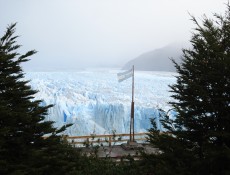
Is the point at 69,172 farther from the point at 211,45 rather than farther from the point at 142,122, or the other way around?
the point at 142,122

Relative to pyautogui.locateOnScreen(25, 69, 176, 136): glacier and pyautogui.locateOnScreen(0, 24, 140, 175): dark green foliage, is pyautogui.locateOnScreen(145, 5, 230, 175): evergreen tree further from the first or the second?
pyautogui.locateOnScreen(25, 69, 176, 136): glacier

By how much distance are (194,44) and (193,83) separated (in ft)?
4.19

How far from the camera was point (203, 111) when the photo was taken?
6.19 metres

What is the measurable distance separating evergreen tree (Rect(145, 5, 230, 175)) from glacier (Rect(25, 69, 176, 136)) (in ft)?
43.8

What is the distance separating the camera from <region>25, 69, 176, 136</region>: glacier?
75.8ft

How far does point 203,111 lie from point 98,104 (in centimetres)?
1869

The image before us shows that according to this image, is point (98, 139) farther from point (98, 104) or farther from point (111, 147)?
point (98, 104)

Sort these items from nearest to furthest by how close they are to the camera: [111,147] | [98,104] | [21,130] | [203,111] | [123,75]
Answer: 1. [203,111]
2. [21,130]
3. [111,147]
4. [123,75]
5. [98,104]

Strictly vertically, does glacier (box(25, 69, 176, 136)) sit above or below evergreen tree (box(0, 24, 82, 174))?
below

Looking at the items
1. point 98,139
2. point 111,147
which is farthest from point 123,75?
point 98,139

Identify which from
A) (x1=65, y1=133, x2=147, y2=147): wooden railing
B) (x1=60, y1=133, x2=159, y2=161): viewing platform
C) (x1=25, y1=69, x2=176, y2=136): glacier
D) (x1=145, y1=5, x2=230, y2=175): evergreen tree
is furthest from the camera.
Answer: (x1=25, y1=69, x2=176, y2=136): glacier

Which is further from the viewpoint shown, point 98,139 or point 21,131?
point 98,139

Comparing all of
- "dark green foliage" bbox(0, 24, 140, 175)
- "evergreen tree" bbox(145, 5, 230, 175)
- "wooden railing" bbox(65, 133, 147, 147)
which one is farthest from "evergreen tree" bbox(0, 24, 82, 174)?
"wooden railing" bbox(65, 133, 147, 147)

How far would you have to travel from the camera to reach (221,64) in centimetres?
578
